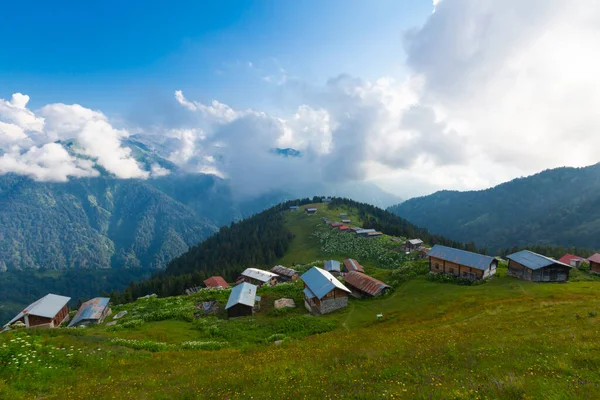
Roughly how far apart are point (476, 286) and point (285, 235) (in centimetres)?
14346

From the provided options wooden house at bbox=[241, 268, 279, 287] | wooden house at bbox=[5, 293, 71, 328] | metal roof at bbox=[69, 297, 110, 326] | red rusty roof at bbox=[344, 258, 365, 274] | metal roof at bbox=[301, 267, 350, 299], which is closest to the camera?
metal roof at bbox=[301, 267, 350, 299]

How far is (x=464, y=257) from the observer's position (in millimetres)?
58906

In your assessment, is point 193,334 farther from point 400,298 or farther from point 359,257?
point 359,257

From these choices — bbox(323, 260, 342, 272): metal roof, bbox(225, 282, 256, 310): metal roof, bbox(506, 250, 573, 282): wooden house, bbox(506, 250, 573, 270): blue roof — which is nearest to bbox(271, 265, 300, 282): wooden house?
bbox(323, 260, 342, 272): metal roof

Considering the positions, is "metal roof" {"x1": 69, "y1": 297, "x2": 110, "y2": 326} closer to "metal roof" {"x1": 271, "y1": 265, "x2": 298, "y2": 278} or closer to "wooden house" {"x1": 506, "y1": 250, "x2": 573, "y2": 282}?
"metal roof" {"x1": 271, "y1": 265, "x2": 298, "y2": 278}

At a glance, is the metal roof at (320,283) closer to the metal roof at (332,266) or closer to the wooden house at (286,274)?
the metal roof at (332,266)

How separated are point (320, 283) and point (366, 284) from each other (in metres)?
10.4

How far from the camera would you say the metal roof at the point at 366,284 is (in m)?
55.4

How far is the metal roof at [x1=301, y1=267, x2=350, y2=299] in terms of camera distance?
165 ft

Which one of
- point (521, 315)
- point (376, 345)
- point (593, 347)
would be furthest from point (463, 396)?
point (521, 315)

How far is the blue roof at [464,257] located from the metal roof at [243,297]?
39.5m

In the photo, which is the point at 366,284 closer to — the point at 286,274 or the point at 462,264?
the point at 462,264

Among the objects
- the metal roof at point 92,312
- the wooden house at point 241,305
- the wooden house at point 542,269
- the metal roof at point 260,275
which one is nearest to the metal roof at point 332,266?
the metal roof at point 260,275

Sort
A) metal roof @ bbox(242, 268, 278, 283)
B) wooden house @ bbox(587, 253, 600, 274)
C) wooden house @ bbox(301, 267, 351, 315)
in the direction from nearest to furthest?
1. wooden house @ bbox(301, 267, 351, 315)
2. wooden house @ bbox(587, 253, 600, 274)
3. metal roof @ bbox(242, 268, 278, 283)
